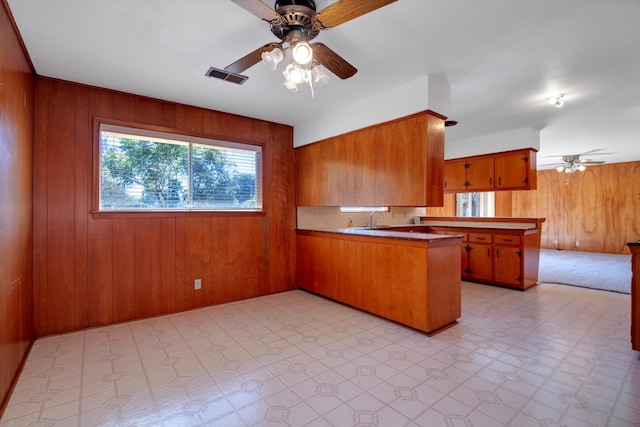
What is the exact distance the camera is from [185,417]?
69.2 inches

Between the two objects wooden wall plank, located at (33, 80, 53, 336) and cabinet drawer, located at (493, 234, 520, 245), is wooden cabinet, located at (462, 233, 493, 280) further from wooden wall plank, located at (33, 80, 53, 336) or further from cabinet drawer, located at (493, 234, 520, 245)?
wooden wall plank, located at (33, 80, 53, 336)

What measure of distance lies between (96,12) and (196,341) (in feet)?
8.78

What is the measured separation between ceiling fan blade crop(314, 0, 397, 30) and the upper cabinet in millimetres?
1551

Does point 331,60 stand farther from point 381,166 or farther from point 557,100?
point 557,100

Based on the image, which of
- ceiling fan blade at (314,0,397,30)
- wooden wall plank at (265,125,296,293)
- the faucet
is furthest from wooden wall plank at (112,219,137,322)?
the faucet

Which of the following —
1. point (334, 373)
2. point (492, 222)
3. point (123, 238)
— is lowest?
point (334, 373)

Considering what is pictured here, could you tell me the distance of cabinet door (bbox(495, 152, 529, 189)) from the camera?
Result: 4781 millimetres

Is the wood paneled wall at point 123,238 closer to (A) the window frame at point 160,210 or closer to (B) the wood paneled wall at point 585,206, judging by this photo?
(A) the window frame at point 160,210

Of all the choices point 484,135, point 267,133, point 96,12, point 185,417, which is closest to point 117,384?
point 185,417

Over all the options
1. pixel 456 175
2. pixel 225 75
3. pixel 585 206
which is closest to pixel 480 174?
pixel 456 175

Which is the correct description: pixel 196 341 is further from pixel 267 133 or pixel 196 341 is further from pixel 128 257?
pixel 267 133

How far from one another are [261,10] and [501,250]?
455cm

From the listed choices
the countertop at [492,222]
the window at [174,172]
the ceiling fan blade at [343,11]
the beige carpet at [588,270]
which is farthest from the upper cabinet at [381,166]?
the beige carpet at [588,270]

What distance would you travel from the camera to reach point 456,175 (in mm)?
5703
